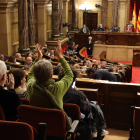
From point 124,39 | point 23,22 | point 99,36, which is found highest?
point 23,22

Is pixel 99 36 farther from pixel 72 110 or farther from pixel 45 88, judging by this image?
pixel 45 88

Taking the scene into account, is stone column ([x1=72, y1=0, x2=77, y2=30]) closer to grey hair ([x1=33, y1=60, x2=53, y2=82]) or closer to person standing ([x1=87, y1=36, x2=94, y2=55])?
person standing ([x1=87, y1=36, x2=94, y2=55])

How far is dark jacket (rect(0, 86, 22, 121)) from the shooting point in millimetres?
Answer: 2102

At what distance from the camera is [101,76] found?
5207 millimetres

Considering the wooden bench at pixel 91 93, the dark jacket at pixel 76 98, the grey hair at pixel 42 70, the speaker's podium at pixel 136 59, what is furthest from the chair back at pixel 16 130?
the speaker's podium at pixel 136 59

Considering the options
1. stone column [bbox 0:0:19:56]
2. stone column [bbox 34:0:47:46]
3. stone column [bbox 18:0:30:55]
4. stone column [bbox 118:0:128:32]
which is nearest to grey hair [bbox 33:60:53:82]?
stone column [bbox 0:0:19:56]

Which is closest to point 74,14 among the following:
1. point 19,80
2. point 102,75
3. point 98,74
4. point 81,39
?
point 81,39

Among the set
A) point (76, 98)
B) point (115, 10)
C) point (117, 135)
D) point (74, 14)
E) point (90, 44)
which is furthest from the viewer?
point (74, 14)

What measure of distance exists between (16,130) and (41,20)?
35.1 feet

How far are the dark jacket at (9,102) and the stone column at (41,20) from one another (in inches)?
401

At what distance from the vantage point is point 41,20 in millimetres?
12070

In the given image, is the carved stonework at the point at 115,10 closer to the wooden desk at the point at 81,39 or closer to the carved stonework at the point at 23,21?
the wooden desk at the point at 81,39

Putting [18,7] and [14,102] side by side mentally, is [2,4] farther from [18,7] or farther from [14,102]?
[14,102]

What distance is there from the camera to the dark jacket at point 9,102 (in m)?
2.10
